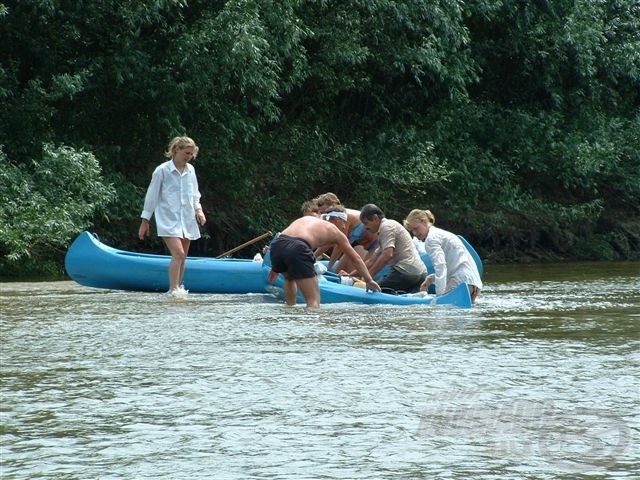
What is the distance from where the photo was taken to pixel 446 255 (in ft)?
40.3

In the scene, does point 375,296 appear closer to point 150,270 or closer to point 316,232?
point 316,232

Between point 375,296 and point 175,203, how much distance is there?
2.54m

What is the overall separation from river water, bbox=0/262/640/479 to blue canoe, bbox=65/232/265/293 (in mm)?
3095

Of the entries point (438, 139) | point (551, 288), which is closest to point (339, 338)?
point (551, 288)

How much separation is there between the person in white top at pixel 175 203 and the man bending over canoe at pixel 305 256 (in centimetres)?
139

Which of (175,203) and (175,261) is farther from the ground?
(175,203)

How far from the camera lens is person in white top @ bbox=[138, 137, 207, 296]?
13555 millimetres

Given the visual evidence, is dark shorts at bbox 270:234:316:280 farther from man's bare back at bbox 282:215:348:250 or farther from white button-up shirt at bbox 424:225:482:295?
white button-up shirt at bbox 424:225:482:295

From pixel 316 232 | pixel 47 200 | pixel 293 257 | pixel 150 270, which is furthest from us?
pixel 47 200

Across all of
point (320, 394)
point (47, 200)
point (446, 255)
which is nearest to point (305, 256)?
point (446, 255)

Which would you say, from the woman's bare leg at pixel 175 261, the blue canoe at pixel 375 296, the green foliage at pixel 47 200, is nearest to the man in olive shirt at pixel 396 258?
the blue canoe at pixel 375 296

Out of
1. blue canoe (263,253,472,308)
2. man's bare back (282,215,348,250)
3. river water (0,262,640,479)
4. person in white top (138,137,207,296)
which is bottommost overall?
river water (0,262,640,479)

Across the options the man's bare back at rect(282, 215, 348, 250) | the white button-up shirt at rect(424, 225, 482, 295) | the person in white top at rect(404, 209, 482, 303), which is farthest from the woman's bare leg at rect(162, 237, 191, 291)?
the white button-up shirt at rect(424, 225, 482, 295)

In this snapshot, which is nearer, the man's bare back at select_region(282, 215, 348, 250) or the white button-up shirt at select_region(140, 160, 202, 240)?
the man's bare back at select_region(282, 215, 348, 250)
